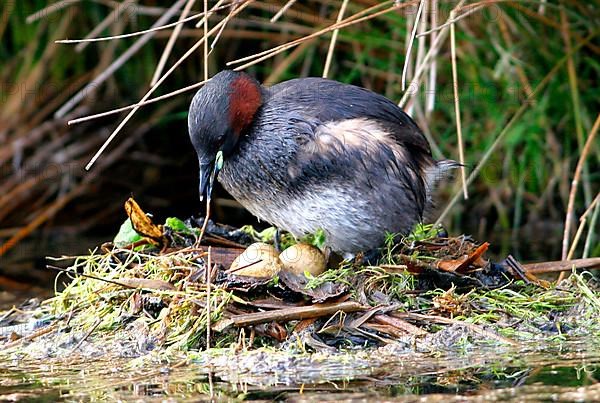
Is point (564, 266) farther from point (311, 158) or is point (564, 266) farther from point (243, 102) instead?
point (243, 102)

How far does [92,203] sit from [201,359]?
528 cm

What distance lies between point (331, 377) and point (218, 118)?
63.3 inches

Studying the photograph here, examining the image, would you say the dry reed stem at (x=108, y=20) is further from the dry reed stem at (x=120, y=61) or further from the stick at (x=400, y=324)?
the stick at (x=400, y=324)

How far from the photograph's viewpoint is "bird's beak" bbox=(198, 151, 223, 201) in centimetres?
513

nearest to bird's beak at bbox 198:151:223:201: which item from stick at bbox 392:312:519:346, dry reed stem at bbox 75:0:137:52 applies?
stick at bbox 392:312:519:346

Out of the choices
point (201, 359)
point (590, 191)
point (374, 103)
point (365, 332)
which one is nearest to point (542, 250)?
point (590, 191)

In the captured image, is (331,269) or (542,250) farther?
(542,250)

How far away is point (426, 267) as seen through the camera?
16.5ft

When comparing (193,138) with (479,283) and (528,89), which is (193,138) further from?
(528,89)

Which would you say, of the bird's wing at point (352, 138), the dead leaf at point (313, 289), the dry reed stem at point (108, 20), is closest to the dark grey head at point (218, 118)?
the bird's wing at point (352, 138)

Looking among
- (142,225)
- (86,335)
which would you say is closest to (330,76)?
(142,225)

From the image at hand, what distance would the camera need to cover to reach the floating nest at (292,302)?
461 cm

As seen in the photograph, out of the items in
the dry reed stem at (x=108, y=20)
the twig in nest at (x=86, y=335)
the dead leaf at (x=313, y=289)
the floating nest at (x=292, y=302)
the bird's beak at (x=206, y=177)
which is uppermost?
the dry reed stem at (x=108, y=20)

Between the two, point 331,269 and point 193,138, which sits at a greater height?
point 193,138
